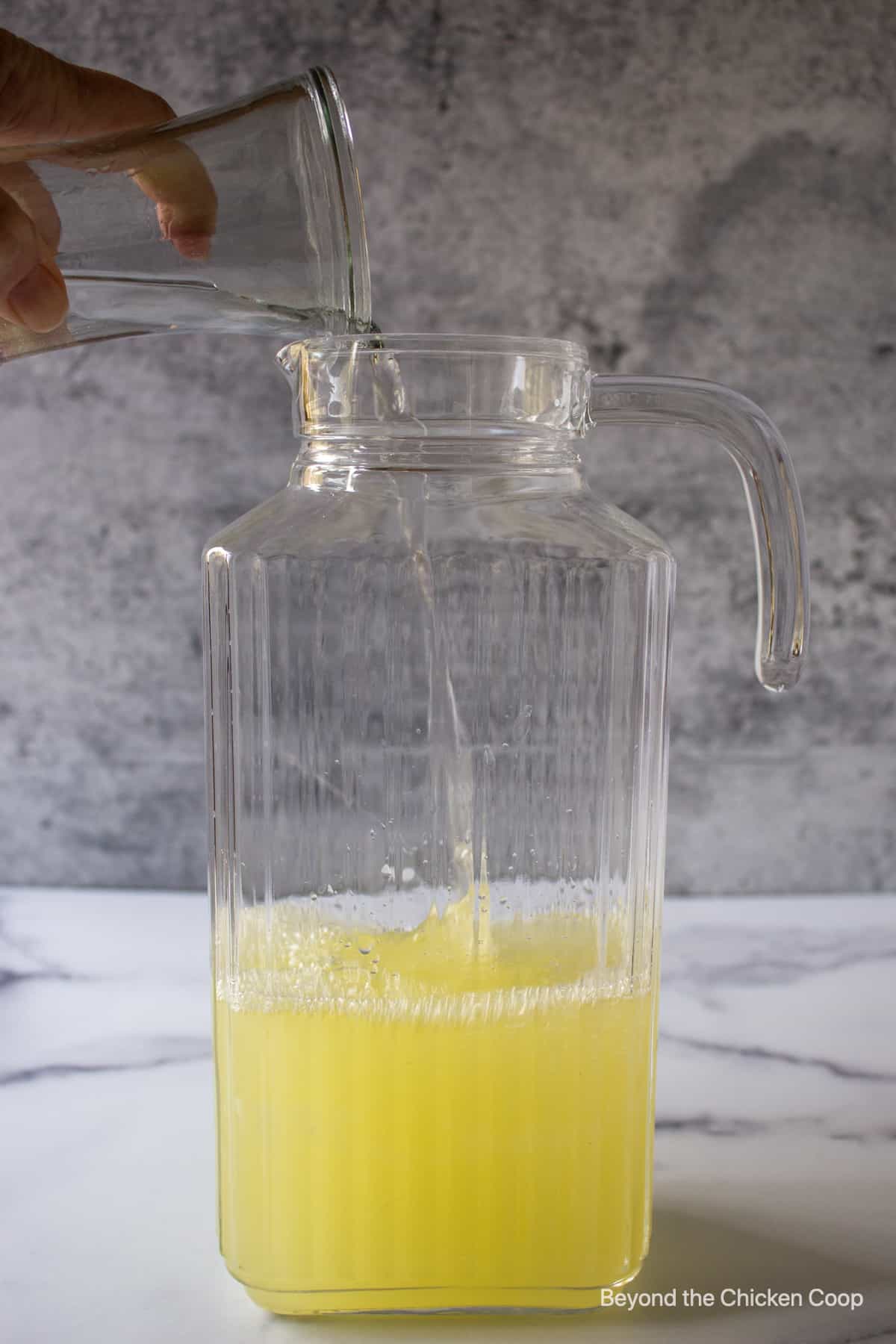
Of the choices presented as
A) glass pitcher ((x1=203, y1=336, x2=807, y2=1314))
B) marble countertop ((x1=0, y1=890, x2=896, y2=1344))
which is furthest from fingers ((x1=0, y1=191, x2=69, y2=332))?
marble countertop ((x1=0, y1=890, x2=896, y2=1344))

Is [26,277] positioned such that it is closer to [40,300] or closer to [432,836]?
[40,300]

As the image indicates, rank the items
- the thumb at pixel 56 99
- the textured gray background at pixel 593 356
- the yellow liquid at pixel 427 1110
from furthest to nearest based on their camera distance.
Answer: the textured gray background at pixel 593 356 < the thumb at pixel 56 99 < the yellow liquid at pixel 427 1110

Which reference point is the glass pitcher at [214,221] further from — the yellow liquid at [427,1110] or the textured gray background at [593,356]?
the textured gray background at [593,356]

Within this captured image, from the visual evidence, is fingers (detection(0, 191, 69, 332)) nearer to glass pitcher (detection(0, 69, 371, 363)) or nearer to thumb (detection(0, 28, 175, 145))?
glass pitcher (detection(0, 69, 371, 363))

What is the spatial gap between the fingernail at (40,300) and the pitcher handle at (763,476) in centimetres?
23

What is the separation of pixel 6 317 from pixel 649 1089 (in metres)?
0.44

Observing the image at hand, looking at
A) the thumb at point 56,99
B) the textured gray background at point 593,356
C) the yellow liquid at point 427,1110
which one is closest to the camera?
the yellow liquid at point 427,1110

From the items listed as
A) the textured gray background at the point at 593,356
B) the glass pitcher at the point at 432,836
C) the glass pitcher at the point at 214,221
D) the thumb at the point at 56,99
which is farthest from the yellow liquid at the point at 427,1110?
the textured gray background at the point at 593,356

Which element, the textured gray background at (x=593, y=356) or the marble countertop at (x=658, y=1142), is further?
the textured gray background at (x=593, y=356)

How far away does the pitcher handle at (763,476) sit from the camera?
1.83 ft

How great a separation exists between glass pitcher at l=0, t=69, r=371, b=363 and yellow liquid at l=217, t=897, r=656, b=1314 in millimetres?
269

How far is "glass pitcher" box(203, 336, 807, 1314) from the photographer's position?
1.70ft

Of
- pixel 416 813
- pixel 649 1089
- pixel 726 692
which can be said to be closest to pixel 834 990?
pixel 726 692

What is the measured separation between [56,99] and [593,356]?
0.46 m
